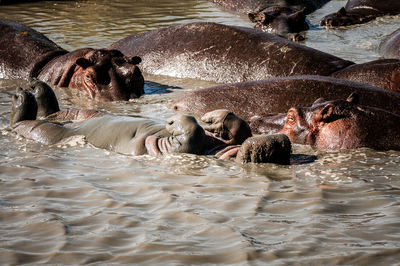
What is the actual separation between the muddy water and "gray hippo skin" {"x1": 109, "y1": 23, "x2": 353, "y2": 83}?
11.1 ft

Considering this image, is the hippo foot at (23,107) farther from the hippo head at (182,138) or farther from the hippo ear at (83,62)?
the hippo ear at (83,62)

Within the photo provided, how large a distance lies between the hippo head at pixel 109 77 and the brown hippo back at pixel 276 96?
90 centimetres

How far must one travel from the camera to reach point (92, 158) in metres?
5.60

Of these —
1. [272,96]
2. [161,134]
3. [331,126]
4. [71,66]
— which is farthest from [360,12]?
[161,134]

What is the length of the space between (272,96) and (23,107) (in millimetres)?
2899

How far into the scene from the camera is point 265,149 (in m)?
5.11

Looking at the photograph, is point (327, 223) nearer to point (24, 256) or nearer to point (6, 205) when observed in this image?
point (24, 256)

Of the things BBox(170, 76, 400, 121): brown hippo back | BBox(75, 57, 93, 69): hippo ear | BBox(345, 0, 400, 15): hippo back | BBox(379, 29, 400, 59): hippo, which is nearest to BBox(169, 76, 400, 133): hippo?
BBox(170, 76, 400, 121): brown hippo back

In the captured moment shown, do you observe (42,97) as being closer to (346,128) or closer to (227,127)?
Result: (227,127)

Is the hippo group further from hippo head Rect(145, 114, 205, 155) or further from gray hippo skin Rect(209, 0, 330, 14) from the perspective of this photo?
gray hippo skin Rect(209, 0, 330, 14)

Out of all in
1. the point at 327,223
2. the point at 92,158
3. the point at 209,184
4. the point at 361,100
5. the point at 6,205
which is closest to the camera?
the point at 327,223

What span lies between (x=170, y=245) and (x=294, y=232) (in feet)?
2.46

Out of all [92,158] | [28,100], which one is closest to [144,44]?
[28,100]

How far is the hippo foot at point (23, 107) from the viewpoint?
6.46 meters
